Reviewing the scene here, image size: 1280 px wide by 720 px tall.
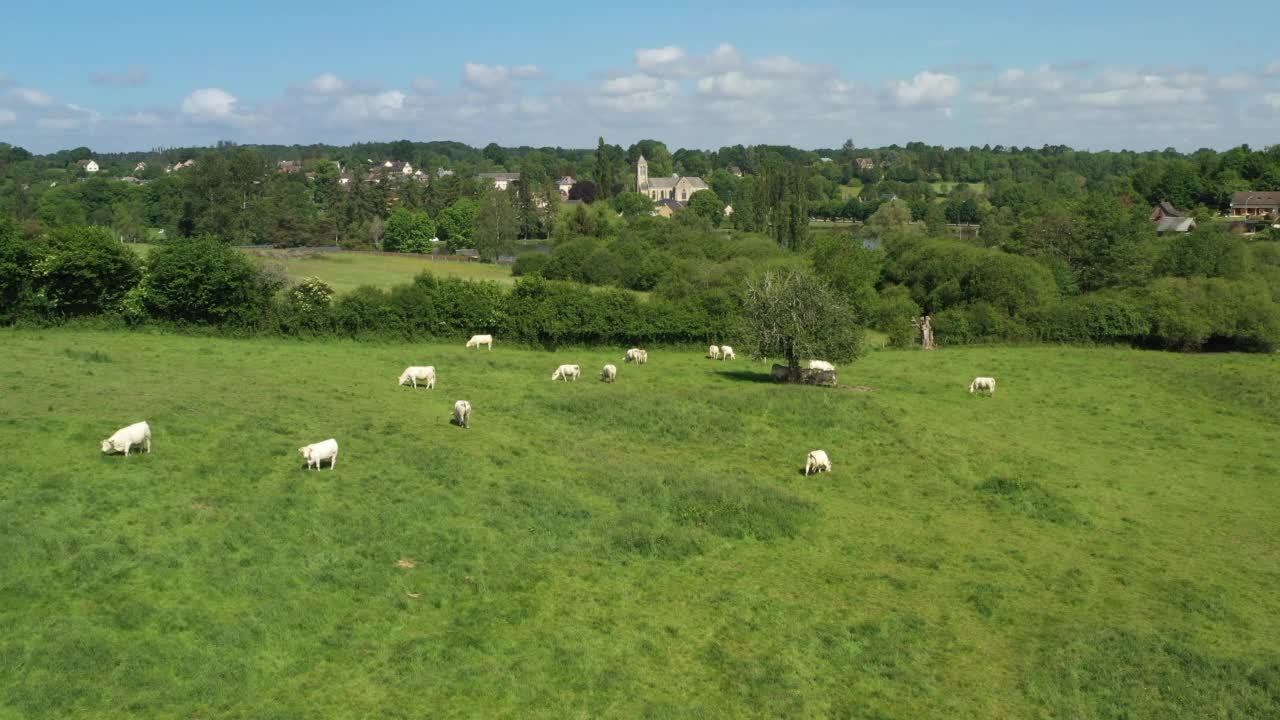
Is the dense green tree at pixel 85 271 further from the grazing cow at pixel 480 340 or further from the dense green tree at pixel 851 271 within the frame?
the dense green tree at pixel 851 271

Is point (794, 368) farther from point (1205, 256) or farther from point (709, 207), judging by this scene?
point (709, 207)

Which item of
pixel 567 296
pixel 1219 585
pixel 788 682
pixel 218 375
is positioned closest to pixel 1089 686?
pixel 788 682

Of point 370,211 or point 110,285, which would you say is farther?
point 370,211

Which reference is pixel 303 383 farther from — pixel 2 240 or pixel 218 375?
pixel 2 240

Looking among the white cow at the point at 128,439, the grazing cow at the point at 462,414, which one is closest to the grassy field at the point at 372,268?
the grazing cow at the point at 462,414

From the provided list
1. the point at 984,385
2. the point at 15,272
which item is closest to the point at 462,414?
the point at 984,385

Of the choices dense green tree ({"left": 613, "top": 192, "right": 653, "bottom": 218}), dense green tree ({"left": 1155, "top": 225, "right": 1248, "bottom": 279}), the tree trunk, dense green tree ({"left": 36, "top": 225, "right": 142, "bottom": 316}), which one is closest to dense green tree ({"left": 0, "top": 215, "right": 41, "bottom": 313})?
dense green tree ({"left": 36, "top": 225, "right": 142, "bottom": 316})

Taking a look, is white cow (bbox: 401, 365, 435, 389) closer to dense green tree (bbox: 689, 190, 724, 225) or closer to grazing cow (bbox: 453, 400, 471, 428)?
grazing cow (bbox: 453, 400, 471, 428)

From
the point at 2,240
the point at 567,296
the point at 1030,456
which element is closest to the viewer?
the point at 1030,456
